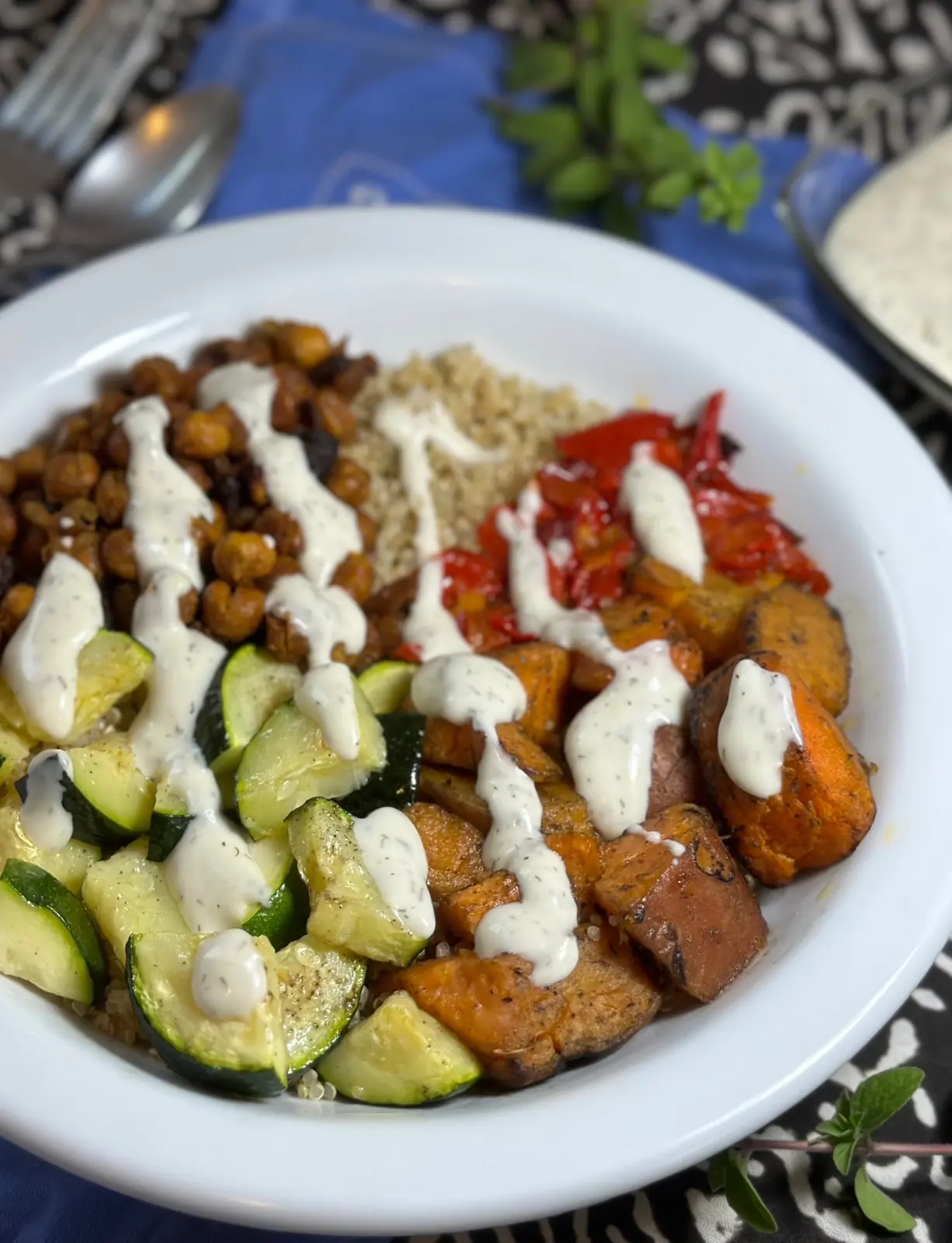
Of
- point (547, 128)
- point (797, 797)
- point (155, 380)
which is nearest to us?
point (797, 797)

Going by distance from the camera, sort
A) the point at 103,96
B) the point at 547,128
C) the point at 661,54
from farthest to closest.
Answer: the point at 661,54 < the point at 547,128 < the point at 103,96

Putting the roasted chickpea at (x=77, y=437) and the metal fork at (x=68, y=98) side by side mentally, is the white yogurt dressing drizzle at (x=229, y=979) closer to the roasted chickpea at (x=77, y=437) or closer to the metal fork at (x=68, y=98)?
the roasted chickpea at (x=77, y=437)

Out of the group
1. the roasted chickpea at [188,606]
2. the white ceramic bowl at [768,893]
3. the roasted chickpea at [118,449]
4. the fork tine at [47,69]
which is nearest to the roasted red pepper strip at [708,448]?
the white ceramic bowl at [768,893]

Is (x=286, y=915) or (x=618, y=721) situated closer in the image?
(x=286, y=915)

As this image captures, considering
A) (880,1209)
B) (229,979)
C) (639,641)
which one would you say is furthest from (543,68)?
(880,1209)

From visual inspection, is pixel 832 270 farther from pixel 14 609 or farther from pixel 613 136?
pixel 14 609

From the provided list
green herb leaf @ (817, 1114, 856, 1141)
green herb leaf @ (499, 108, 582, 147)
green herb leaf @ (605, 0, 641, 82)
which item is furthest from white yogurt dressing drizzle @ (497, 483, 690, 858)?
green herb leaf @ (605, 0, 641, 82)
